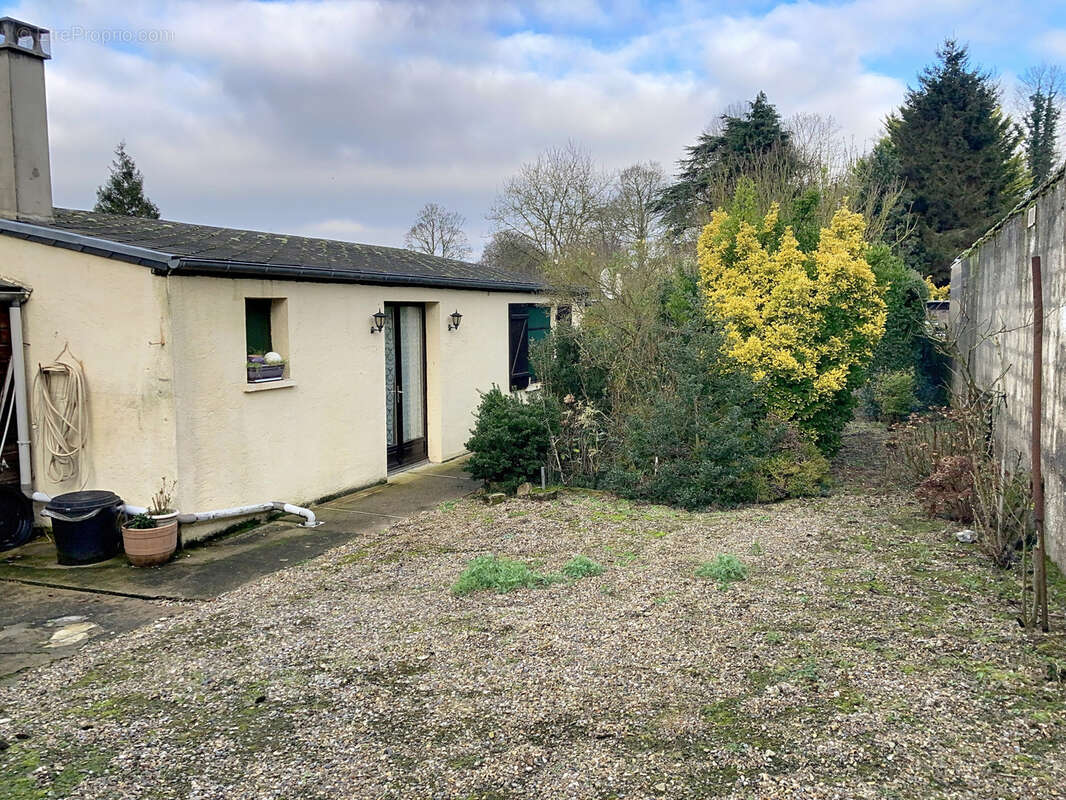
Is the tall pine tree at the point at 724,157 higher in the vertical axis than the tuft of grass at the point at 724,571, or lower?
higher

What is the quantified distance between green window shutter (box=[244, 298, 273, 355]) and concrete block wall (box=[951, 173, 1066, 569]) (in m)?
7.22

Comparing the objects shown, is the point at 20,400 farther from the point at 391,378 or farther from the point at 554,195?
the point at 554,195

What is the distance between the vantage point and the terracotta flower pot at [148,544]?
6609mm

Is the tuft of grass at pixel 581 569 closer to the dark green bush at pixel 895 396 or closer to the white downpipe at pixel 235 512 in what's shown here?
the white downpipe at pixel 235 512

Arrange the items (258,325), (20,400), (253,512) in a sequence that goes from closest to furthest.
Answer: (20,400) → (253,512) → (258,325)

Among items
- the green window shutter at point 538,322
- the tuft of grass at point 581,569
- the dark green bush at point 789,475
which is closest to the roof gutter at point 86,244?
the tuft of grass at point 581,569

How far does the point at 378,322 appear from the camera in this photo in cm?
989

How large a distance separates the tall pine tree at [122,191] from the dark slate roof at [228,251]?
17995 millimetres

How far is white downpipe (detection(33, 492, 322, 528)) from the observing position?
7087 mm

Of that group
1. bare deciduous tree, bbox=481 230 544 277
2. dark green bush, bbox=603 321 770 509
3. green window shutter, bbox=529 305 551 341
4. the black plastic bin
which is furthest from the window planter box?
bare deciduous tree, bbox=481 230 544 277

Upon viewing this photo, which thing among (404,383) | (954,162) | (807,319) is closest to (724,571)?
(807,319)

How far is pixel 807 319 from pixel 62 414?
8523mm

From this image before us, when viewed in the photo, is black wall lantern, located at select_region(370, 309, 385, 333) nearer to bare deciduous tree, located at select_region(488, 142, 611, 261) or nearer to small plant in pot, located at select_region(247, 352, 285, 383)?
small plant in pot, located at select_region(247, 352, 285, 383)

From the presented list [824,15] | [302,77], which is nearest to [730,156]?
[824,15]
